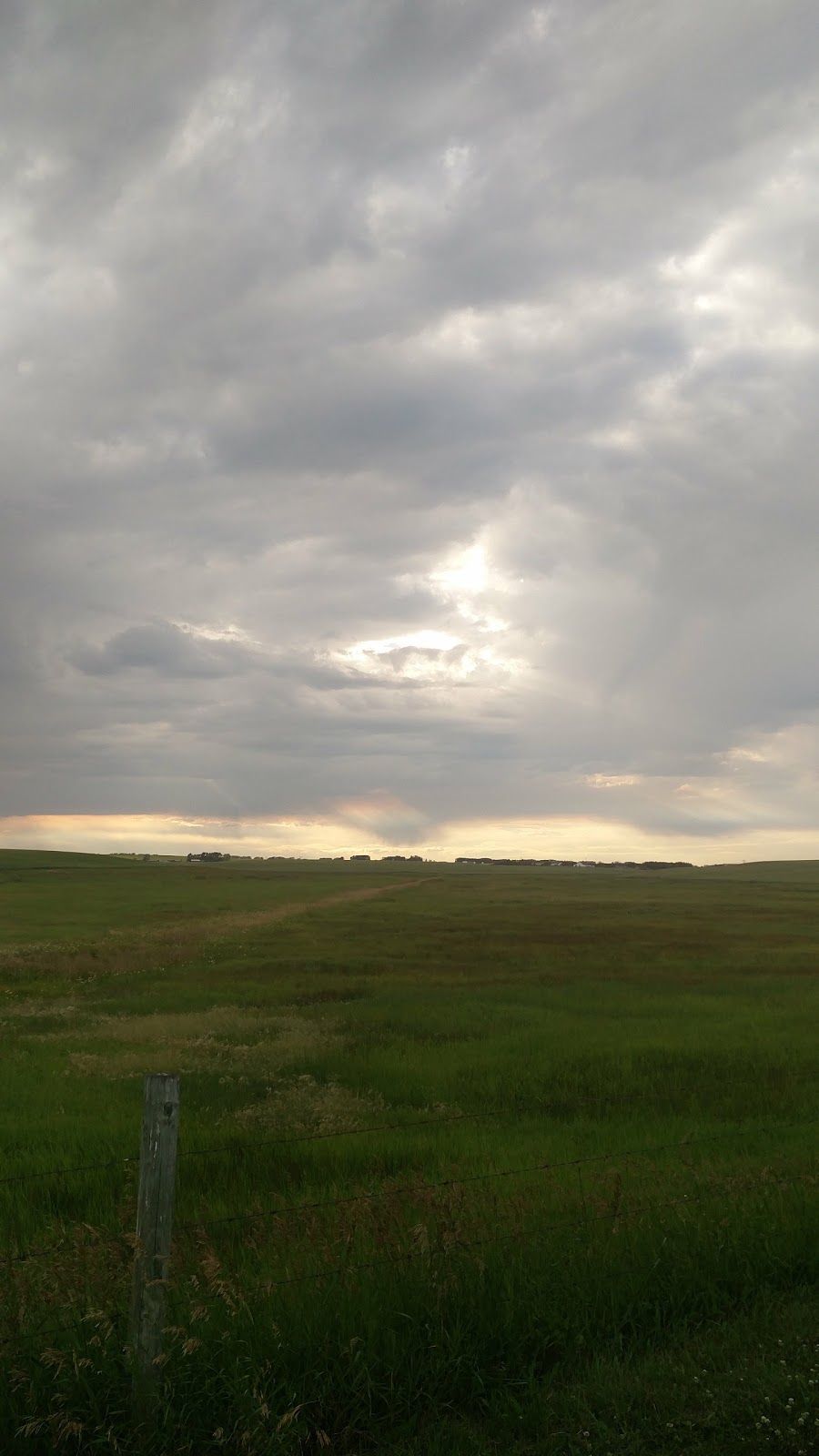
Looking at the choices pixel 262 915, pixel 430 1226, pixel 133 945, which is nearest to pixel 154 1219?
pixel 430 1226

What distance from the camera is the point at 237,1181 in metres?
10.9

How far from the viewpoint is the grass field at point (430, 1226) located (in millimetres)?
5492

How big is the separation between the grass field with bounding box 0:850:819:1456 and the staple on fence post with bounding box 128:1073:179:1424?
28cm

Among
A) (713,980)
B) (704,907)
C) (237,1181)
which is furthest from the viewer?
(704,907)

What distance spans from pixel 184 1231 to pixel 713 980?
90.6ft

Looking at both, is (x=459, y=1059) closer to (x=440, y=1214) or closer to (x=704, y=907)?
(x=440, y=1214)

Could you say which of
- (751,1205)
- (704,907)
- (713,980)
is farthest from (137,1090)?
(704,907)

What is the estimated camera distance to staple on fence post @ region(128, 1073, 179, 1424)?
5.46 meters

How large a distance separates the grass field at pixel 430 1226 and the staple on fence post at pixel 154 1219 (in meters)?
0.28

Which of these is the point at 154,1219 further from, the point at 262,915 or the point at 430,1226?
the point at 262,915

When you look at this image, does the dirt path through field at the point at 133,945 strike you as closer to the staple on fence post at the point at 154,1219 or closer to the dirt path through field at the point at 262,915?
the dirt path through field at the point at 262,915

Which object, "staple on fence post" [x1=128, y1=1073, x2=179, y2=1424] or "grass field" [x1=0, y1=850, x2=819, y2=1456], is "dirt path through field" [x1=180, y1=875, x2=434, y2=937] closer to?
"grass field" [x1=0, y1=850, x2=819, y2=1456]

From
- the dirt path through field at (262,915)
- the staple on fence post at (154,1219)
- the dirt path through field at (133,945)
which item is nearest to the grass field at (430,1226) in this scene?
the staple on fence post at (154,1219)

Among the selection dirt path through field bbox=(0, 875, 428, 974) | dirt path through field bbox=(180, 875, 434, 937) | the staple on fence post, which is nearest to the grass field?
the staple on fence post
